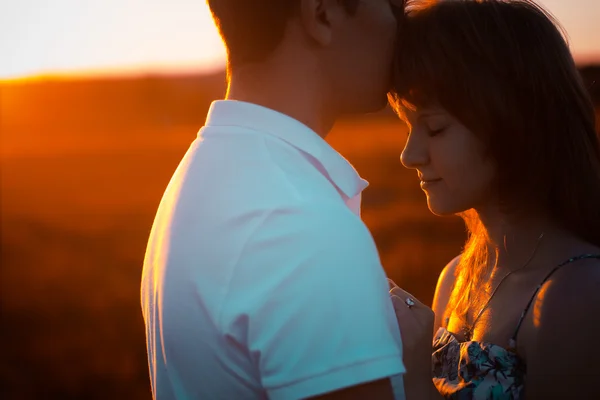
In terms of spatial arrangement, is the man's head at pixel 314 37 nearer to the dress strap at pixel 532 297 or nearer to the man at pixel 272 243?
the man at pixel 272 243

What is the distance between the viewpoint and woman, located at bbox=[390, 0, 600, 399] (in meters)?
2.54

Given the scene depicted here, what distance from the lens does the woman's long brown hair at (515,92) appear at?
102 inches

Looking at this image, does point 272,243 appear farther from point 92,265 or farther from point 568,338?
point 92,265

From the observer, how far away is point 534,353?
7.71 ft

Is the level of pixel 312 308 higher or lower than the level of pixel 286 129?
lower

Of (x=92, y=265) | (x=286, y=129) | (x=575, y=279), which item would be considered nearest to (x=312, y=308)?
(x=286, y=129)

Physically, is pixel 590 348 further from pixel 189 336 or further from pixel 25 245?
pixel 25 245

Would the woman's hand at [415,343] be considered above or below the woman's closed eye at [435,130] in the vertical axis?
below

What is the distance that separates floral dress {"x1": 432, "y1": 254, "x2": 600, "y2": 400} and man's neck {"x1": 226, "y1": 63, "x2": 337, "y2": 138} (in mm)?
1084

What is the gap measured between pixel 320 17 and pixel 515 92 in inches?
37.3

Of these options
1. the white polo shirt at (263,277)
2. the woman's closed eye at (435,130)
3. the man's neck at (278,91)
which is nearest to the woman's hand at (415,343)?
the white polo shirt at (263,277)

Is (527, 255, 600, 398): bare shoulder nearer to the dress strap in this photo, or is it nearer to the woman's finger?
the dress strap

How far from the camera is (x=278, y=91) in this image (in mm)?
2012

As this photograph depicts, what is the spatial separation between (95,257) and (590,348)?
11.2 m
